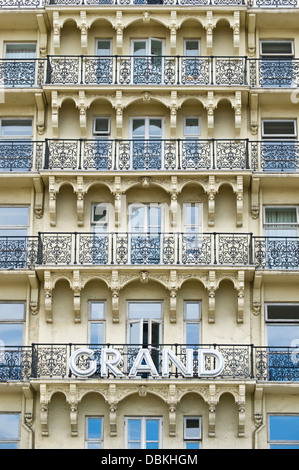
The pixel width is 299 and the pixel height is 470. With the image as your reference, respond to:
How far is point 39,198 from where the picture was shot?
1704 inches

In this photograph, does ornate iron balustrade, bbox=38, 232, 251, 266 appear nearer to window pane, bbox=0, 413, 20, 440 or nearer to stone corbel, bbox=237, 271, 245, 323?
stone corbel, bbox=237, 271, 245, 323

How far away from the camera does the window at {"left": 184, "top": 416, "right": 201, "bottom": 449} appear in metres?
40.7

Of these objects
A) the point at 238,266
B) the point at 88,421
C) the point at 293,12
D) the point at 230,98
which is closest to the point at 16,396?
the point at 88,421

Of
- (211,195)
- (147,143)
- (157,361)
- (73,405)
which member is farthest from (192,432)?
(147,143)

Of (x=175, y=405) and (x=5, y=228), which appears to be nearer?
(x=175, y=405)

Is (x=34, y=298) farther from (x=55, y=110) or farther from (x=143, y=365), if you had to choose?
(x=55, y=110)

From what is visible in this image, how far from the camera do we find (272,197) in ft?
143

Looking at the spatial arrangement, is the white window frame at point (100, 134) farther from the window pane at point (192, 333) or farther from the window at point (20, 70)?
the window pane at point (192, 333)

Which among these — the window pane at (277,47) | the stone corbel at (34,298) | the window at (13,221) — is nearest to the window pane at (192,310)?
the stone corbel at (34,298)

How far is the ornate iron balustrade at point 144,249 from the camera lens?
4200cm

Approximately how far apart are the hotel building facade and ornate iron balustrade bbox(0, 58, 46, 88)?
43mm

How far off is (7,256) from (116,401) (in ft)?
18.0
